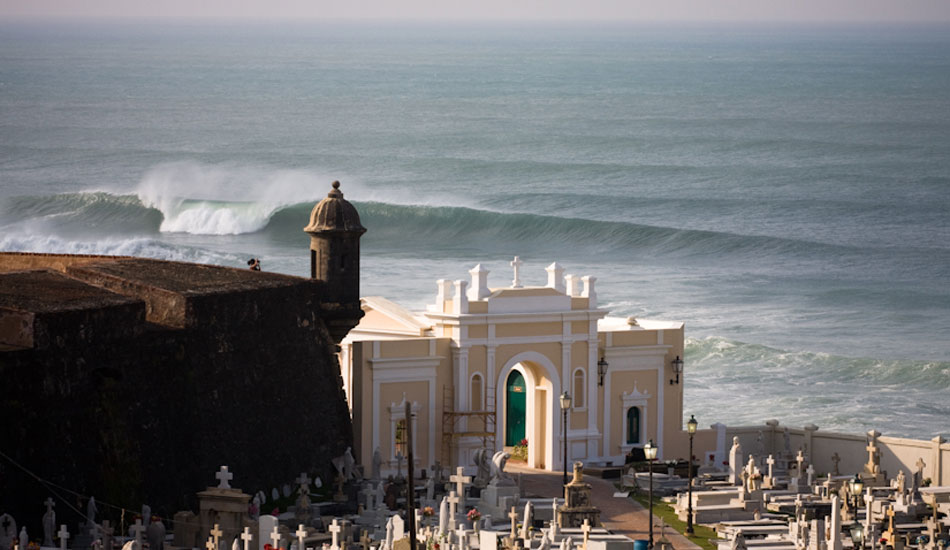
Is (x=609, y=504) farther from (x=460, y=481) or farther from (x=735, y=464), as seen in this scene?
(x=735, y=464)

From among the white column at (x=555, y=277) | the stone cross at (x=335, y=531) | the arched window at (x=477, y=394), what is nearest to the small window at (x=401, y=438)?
the arched window at (x=477, y=394)

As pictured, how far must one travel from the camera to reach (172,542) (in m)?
34.2

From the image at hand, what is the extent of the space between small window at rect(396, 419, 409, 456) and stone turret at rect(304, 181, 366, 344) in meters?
2.00

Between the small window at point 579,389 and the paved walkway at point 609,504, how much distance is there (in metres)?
1.45

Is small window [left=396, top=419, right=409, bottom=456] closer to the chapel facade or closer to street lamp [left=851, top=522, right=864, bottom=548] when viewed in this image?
the chapel facade

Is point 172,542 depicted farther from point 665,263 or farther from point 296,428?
point 665,263

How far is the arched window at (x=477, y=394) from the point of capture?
1710 inches

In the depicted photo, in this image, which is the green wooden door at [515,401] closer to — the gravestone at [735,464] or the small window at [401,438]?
the small window at [401,438]

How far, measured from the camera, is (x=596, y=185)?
109m

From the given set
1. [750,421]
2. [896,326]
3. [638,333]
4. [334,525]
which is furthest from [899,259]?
[334,525]

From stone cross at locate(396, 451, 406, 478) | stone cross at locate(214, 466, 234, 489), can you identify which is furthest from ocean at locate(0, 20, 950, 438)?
stone cross at locate(214, 466, 234, 489)

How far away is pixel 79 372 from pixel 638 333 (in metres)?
13.5

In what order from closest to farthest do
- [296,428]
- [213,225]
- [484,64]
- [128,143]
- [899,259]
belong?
[296,428] < [899,259] < [213,225] < [128,143] < [484,64]

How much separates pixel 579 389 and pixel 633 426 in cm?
137
